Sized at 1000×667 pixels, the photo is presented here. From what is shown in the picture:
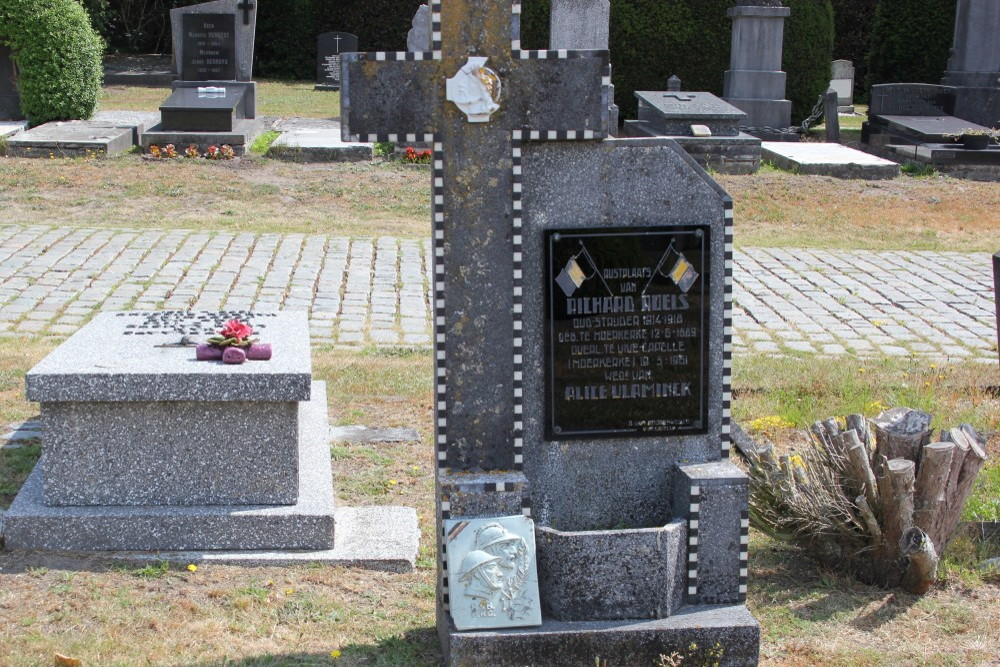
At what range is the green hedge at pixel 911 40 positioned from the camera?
25.8 m

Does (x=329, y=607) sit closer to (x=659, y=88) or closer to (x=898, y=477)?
(x=898, y=477)

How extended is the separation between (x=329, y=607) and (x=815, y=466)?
1889 millimetres

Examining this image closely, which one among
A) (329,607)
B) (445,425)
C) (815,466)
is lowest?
(329,607)

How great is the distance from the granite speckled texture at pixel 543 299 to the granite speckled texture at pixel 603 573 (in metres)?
0.25

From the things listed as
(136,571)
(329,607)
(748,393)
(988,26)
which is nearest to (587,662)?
(329,607)

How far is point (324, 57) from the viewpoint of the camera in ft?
94.0

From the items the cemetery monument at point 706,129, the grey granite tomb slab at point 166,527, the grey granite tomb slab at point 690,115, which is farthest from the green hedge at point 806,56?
the grey granite tomb slab at point 166,527

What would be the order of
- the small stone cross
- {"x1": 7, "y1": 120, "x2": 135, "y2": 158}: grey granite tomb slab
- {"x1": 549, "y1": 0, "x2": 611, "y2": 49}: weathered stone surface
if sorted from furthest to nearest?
the small stone cross
{"x1": 549, "y1": 0, "x2": 611, "y2": 49}: weathered stone surface
{"x1": 7, "y1": 120, "x2": 135, "y2": 158}: grey granite tomb slab

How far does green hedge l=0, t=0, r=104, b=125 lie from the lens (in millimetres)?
16750

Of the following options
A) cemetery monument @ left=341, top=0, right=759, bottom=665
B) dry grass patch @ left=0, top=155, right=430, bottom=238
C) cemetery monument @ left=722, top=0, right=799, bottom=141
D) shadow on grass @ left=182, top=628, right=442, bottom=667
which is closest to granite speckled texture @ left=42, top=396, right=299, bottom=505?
shadow on grass @ left=182, top=628, right=442, bottom=667

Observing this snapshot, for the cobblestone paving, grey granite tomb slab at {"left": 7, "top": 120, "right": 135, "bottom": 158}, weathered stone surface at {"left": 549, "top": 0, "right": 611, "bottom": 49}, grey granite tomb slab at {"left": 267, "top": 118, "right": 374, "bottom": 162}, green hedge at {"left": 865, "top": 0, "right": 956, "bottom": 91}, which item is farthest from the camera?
green hedge at {"left": 865, "top": 0, "right": 956, "bottom": 91}

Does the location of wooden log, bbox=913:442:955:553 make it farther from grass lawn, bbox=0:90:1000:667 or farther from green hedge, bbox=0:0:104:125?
green hedge, bbox=0:0:104:125

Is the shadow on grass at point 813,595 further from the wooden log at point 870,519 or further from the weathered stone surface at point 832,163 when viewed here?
the weathered stone surface at point 832,163

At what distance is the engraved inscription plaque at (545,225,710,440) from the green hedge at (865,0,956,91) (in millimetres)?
24098
